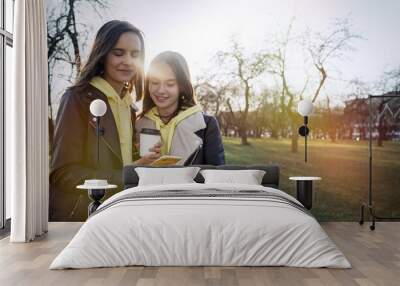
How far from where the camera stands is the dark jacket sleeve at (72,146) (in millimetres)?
7648

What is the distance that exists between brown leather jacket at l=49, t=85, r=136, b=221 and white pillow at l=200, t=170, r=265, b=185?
1.24m

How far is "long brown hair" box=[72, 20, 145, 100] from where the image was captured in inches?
303

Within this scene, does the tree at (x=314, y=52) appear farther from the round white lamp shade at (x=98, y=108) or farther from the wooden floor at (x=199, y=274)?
the wooden floor at (x=199, y=274)

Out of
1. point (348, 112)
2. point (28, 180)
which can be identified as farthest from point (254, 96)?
point (28, 180)

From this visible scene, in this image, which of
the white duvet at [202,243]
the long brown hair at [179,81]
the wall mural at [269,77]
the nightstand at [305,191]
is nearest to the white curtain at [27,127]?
the wall mural at [269,77]

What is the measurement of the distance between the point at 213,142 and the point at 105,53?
179 cm

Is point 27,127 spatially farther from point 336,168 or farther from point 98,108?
point 336,168

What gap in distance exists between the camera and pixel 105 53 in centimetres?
773

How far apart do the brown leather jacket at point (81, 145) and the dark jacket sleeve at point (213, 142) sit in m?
0.94

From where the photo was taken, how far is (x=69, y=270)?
15.3ft

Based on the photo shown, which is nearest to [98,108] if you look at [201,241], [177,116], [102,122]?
[102,122]

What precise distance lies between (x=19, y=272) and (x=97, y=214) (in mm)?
814

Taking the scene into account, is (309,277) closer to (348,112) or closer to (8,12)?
(348,112)

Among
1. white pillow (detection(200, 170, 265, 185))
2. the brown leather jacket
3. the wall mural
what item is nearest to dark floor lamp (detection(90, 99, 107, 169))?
the brown leather jacket
